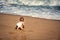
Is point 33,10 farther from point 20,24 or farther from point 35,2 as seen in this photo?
point 20,24

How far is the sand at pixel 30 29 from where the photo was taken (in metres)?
1.44

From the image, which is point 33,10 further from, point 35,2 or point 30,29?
point 30,29

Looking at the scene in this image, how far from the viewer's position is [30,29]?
1479 mm

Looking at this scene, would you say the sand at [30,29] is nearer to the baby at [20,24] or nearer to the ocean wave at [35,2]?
the baby at [20,24]

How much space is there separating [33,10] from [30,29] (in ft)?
0.74

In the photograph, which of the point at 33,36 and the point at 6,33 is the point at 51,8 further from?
the point at 6,33

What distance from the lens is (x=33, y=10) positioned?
1.48m

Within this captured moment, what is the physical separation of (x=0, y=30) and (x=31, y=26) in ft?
1.24

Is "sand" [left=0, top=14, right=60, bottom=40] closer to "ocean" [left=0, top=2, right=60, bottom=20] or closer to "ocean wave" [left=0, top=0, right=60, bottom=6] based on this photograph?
"ocean" [left=0, top=2, right=60, bottom=20]

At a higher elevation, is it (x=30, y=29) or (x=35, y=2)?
(x=35, y=2)

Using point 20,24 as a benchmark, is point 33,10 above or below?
above

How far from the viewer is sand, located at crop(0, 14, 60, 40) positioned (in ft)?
4.72

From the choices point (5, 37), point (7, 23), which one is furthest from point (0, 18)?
point (5, 37)

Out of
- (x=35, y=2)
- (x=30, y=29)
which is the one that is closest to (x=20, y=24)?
(x=30, y=29)
